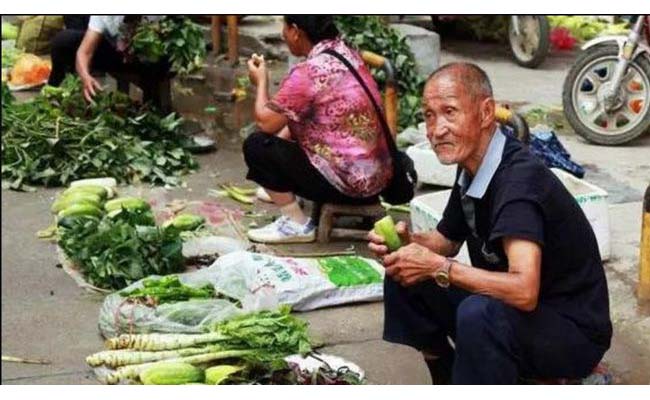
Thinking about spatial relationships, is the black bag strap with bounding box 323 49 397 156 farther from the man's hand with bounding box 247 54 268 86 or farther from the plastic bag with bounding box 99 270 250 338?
the plastic bag with bounding box 99 270 250 338

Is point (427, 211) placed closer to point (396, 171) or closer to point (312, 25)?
point (396, 171)

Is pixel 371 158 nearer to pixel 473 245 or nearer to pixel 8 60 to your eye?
pixel 473 245

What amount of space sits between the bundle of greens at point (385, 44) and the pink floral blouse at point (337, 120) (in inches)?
107

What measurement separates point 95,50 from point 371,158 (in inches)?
114

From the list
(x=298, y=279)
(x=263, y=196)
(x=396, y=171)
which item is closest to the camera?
(x=298, y=279)

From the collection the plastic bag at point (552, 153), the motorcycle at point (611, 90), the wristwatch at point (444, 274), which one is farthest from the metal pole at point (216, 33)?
the wristwatch at point (444, 274)

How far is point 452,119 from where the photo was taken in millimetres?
3748

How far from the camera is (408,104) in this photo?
27.5ft

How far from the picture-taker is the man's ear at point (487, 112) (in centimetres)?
375

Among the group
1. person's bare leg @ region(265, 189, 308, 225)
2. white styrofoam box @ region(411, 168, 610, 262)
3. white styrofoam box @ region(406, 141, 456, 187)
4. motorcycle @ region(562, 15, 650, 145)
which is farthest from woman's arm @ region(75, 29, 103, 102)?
motorcycle @ region(562, 15, 650, 145)

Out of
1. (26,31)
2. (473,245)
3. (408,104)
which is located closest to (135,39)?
(408,104)

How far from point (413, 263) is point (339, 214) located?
239cm

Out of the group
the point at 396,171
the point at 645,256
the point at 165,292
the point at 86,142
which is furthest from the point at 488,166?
the point at 86,142

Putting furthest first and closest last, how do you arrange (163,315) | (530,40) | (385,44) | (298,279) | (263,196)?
(530,40) < (385,44) < (263,196) < (298,279) < (163,315)
